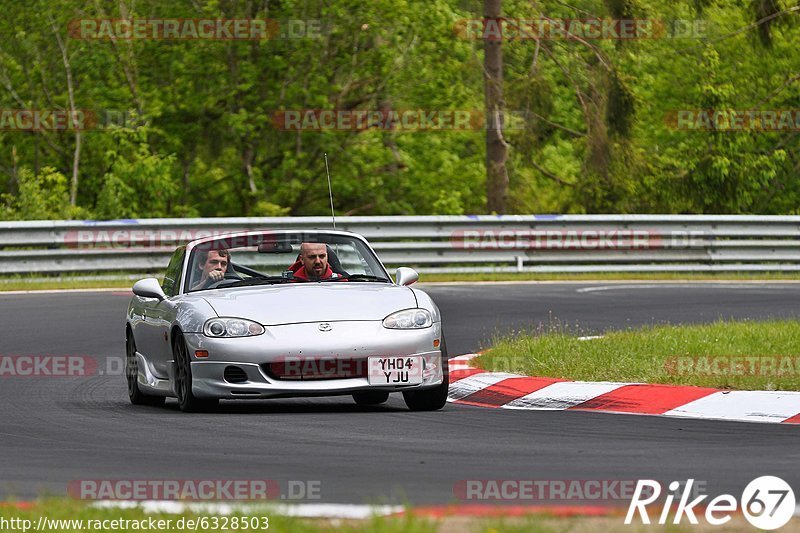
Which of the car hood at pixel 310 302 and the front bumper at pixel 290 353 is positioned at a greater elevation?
the car hood at pixel 310 302

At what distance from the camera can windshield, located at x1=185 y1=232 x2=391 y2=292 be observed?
12.1m

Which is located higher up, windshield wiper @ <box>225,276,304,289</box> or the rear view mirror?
the rear view mirror

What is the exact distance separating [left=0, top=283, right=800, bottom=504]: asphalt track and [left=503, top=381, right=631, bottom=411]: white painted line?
0.38m

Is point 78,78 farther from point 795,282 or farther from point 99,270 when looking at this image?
point 795,282

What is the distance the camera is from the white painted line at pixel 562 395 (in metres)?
11.3

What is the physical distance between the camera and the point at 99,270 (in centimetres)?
2564

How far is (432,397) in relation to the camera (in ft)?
37.0
